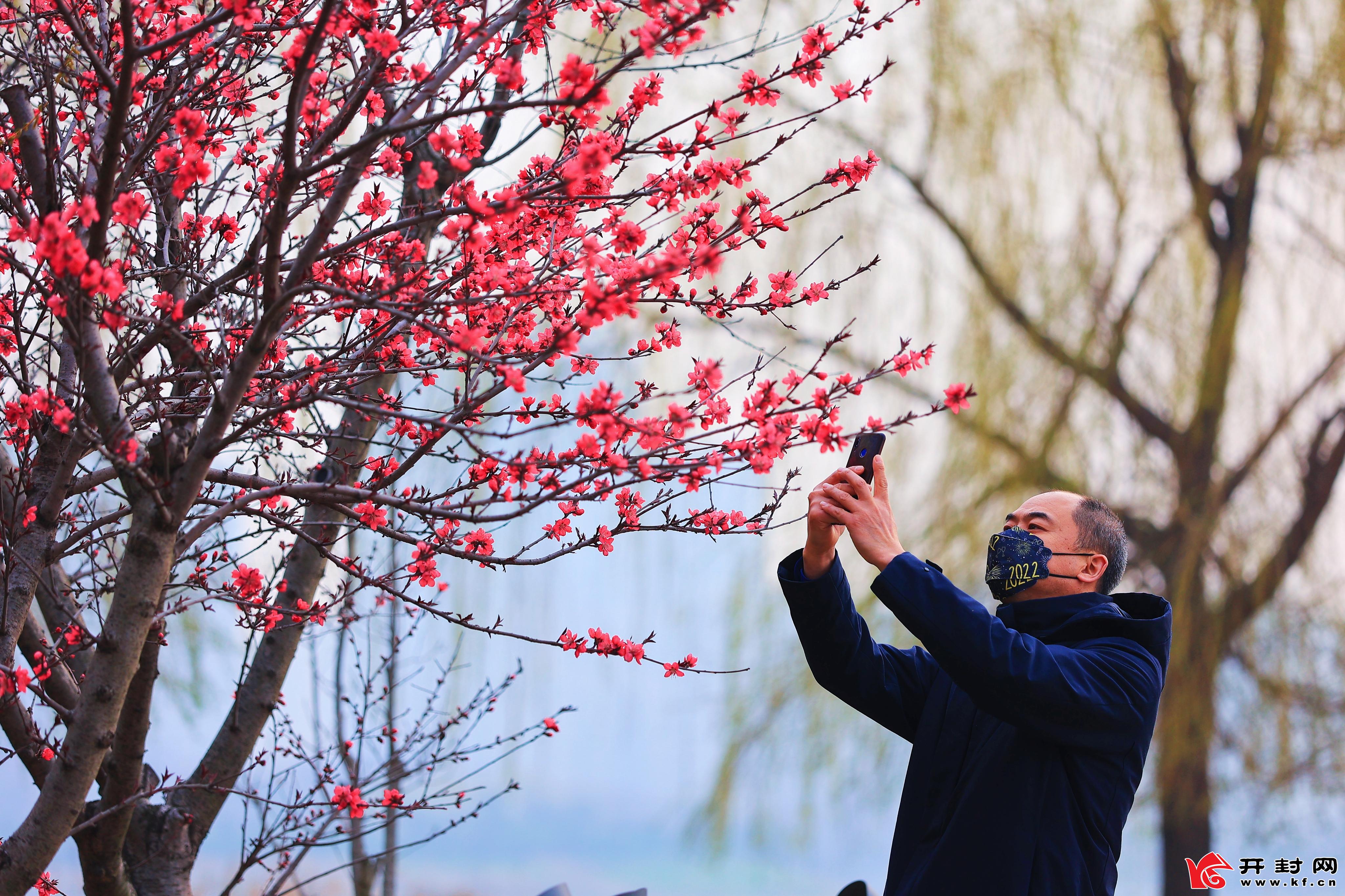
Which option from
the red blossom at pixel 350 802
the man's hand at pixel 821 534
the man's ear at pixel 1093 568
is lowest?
the red blossom at pixel 350 802

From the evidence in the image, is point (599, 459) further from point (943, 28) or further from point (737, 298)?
point (943, 28)

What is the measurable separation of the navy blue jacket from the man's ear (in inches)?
1.8

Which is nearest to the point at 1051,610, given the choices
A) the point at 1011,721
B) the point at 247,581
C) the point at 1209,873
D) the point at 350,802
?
the point at 1011,721

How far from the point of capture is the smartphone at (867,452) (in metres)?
1.50

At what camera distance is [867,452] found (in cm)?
151

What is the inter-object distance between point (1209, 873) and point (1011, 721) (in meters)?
3.13

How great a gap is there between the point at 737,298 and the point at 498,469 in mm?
573

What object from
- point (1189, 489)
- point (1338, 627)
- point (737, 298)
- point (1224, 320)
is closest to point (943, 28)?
point (1224, 320)

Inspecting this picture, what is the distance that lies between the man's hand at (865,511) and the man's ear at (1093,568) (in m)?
0.39

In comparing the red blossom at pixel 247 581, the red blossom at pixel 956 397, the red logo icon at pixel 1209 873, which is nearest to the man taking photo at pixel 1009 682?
the red blossom at pixel 956 397

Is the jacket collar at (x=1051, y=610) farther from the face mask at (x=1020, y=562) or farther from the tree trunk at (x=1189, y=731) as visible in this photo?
the tree trunk at (x=1189, y=731)

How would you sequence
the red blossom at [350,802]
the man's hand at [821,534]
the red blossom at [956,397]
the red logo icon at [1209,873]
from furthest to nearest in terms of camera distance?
the red logo icon at [1209,873] → the red blossom at [350,802] → the man's hand at [821,534] → the red blossom at [956,397]

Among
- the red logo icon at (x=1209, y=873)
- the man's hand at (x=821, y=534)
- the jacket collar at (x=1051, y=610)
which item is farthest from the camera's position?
the red logo icon at (x=1209, y=873)

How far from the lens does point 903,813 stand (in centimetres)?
161
